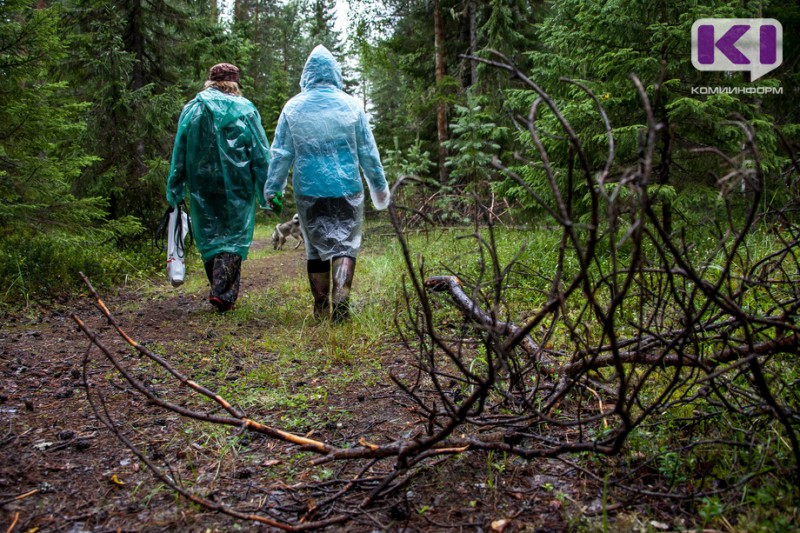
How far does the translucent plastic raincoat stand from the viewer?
509cm

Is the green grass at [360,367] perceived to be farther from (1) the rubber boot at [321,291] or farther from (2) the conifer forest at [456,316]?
(1) the rubber boot at [321,291]

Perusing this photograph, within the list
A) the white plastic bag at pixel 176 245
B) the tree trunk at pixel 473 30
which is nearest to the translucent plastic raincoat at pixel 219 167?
the white plastic bag at pixel 176 245

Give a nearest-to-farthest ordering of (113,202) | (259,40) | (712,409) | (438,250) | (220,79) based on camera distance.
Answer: (712,409), (220,79), (438,250), (113,202), (259,40)

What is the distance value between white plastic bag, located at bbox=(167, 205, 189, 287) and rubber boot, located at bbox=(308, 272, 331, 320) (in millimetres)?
1424

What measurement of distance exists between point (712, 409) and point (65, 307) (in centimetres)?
587

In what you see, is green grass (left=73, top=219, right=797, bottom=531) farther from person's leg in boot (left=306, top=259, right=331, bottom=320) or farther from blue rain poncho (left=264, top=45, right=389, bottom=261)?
blue rain poncho (left=264, top=45, right=389, bottom=261)

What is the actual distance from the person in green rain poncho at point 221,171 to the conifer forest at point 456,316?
0.48ft

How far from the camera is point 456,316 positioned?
13.9 feet

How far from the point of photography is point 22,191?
547 centimetres

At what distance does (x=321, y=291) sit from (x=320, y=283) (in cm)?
8

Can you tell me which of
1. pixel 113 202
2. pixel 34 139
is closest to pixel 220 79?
pixel 34 139

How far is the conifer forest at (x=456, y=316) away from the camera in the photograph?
1562 mm

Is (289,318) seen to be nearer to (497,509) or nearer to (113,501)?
(113,501)

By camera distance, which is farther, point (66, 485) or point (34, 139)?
point (34, 139)
